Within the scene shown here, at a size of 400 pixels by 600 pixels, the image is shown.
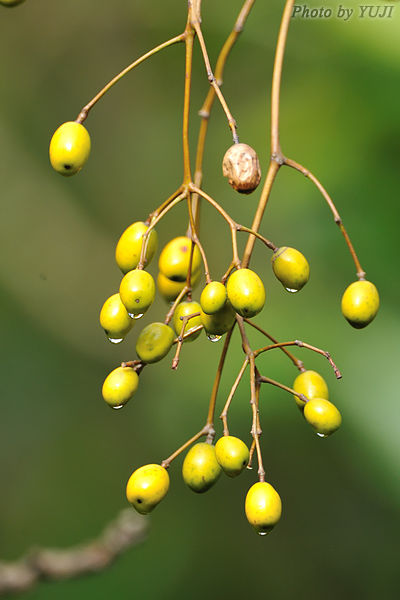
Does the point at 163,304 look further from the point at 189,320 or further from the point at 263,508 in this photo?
the point at 263,508

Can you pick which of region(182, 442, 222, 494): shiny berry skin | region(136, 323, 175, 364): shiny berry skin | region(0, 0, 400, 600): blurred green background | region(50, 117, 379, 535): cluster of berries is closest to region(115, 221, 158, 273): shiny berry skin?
region(50, 117, 379, 535): cluster of berries

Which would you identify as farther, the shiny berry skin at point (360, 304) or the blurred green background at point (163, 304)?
the blurred green background at point (163, 304)

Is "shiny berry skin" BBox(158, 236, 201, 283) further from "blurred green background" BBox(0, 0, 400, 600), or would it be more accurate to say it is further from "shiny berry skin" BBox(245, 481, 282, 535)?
"blurred green background" BBox(0, 0, 400, 600)

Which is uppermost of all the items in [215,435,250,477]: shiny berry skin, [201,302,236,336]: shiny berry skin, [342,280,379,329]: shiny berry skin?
[342,280,379,329]: shiny berry skin

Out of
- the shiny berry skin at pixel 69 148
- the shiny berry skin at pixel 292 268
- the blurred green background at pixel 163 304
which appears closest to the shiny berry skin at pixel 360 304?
the shiny berry skin at pixel 292 268

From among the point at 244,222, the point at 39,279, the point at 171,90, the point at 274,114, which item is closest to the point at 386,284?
the point at 244,222

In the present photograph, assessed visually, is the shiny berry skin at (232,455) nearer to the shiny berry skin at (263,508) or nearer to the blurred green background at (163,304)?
the shiny berry skin at (263,508)
